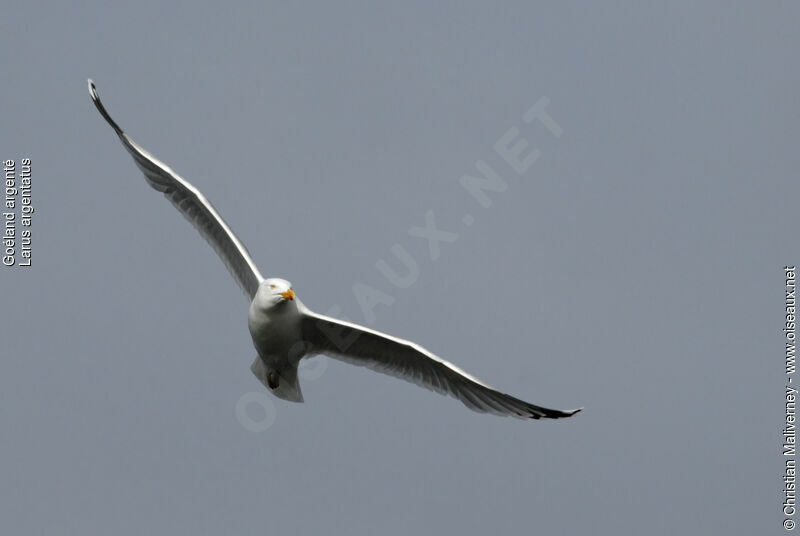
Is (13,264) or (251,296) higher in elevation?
(13,264)

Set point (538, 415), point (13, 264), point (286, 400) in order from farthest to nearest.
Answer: point (13, 264)
point (286, 400)
point (538, 415)

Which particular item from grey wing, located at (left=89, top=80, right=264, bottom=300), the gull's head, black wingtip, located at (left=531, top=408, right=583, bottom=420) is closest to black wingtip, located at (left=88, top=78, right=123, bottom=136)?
grey wing, located at (left=89, top=80, right=264, bottom=300)

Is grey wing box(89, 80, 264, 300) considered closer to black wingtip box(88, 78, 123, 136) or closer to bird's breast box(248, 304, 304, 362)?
black wingtip box(88, 78, 123, 136)

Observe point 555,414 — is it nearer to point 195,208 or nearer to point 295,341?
point 295,341

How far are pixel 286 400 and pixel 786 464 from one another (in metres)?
7.59

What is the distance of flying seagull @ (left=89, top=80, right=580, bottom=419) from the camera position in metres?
25.5

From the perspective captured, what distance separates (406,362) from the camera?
85.8 feet

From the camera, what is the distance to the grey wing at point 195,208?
27156mm

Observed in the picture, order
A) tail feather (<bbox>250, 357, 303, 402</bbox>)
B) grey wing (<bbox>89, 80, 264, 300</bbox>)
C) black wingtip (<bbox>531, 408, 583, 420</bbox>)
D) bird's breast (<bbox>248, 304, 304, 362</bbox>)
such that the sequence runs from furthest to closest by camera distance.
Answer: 1. grey wing (<bbox>89, 80, 264, 300</bbox>)
2. tail feather (<bbox>250, 357, 303, 402</bbox>)
3. bird's breast (<bbox>248, 304, 304, 362</bbox>)
4. black wingtip (<bbox>531, 408, 583, 420</bbox>)

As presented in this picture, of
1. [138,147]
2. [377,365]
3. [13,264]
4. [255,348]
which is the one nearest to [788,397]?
[377,365]

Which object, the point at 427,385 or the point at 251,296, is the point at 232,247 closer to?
the point at 251,296

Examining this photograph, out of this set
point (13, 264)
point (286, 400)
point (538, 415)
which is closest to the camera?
point (538, 415)

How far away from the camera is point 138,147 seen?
27.8 meters

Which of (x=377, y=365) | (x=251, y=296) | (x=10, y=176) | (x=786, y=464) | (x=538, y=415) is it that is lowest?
(x=786, y=464)
